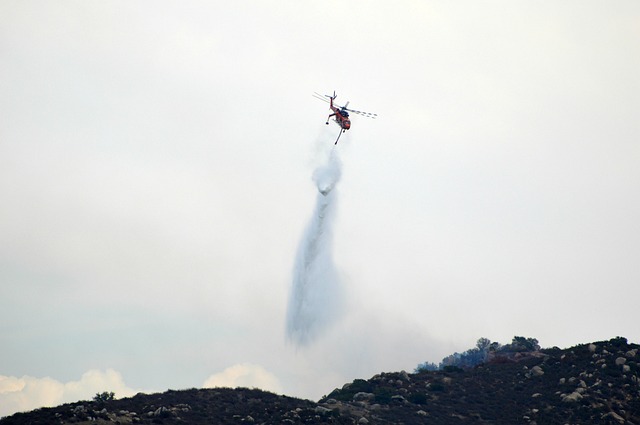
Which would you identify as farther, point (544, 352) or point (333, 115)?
point (544, 352)

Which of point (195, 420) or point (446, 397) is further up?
point (446, 397)

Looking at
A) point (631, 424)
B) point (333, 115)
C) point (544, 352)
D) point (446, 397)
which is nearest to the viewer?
point (631, 424)

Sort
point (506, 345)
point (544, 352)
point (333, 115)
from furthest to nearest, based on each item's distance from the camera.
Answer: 1. point (506, 345)
2. point (544, 352)
3. point (333, 115)

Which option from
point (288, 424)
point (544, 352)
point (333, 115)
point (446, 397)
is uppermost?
point (333, 115)

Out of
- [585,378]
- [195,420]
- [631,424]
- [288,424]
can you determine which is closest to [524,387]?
[585,378]

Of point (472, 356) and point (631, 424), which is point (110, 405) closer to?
point (631, 424)

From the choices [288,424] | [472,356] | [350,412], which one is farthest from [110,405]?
[472,356]
